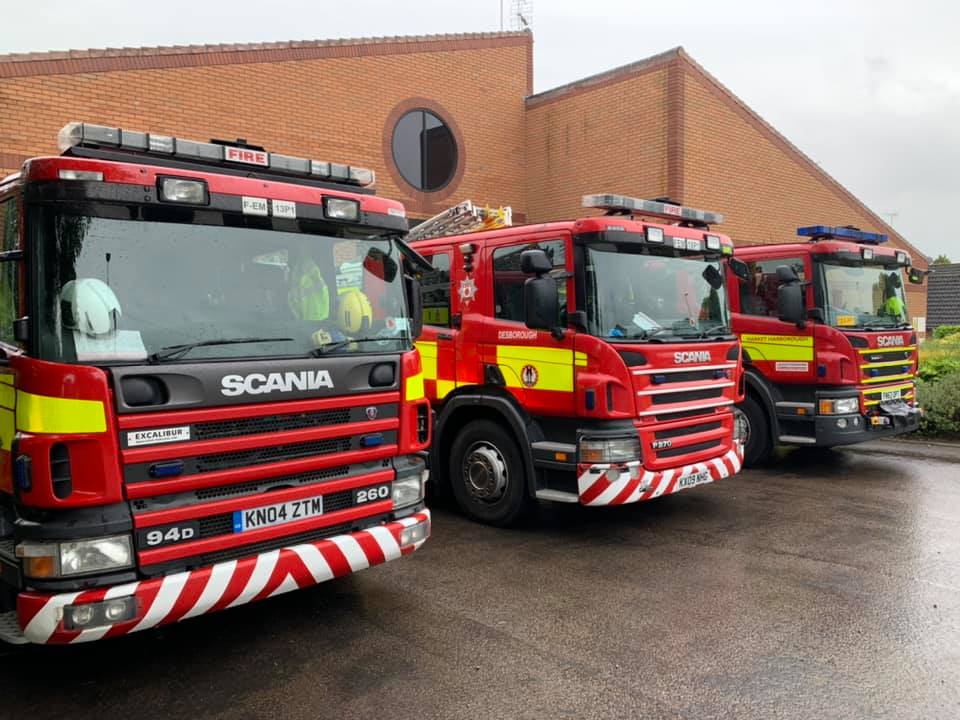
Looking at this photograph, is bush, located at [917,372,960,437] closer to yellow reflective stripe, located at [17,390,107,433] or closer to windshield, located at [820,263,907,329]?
windshield, located at [820,263,907,329]

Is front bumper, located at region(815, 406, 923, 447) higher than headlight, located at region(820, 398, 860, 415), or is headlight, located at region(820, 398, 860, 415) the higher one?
headlight, located at region(820, 398, 860, 415)

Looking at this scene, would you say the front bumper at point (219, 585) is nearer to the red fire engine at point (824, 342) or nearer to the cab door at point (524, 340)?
the cab door at point (524, 340)

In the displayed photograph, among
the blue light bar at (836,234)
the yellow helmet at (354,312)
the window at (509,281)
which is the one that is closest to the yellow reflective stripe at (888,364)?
the blue light bar at (836,234)

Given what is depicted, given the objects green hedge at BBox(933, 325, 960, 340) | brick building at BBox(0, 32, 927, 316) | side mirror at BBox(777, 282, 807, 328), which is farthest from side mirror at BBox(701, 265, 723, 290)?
green hedge at BBox(933, 325, 960, 340)

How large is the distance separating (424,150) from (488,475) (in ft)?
32.7

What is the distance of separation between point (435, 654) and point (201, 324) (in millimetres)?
2066

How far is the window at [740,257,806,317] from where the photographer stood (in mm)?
8328

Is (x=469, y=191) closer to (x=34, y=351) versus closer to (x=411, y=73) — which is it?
(x=411, y=73)

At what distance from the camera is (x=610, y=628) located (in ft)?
13.8

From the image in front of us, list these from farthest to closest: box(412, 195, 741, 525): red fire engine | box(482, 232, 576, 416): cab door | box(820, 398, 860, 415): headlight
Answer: box(820, 398, 860, 415): headlight → box(482, 232, 576, 416): cab door → box(412, 195, 741, 525): red fire engine

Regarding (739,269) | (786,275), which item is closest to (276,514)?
(739,269)

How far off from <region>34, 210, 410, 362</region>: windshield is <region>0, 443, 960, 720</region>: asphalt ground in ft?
5.24

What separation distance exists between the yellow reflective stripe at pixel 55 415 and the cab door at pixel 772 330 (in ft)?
22.7

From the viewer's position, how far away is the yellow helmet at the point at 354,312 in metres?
4.17
